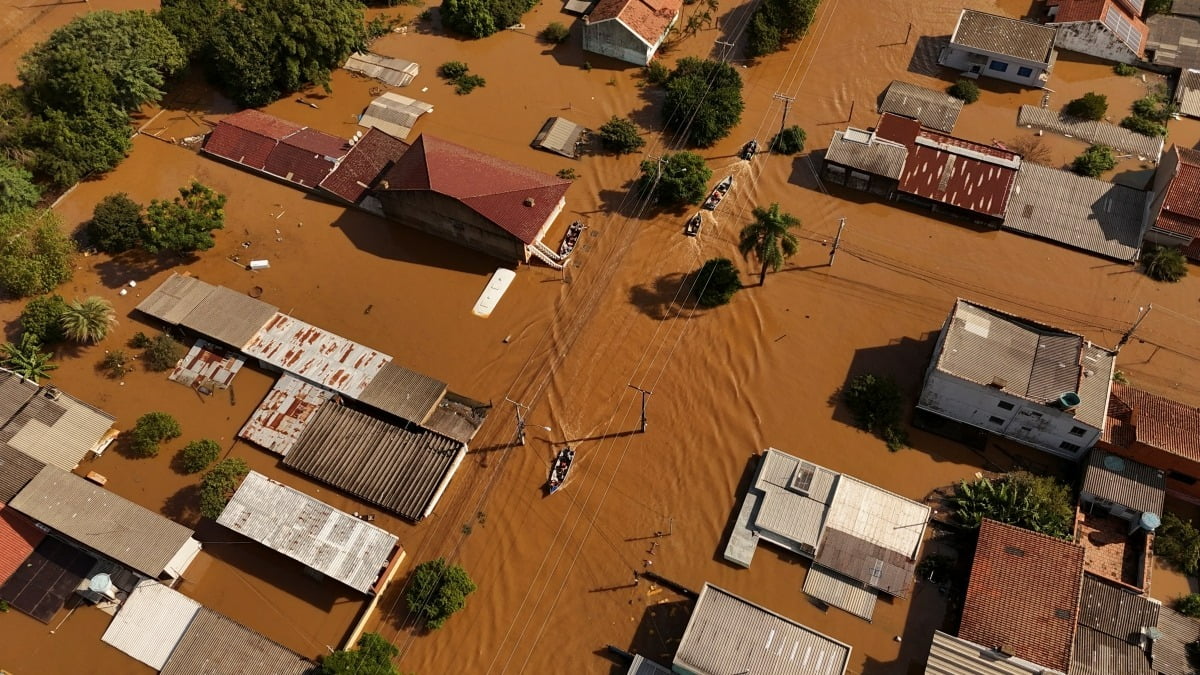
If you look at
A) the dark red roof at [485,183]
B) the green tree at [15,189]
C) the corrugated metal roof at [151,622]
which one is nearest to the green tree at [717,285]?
the dark red roof at [485,183]

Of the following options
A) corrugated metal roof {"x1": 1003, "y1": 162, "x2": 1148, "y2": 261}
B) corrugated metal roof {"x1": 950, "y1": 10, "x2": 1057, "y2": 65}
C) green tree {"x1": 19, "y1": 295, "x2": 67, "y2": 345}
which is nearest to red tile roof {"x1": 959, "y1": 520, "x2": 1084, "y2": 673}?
corrugated metal roof {"x1": 1003, "y1": 162, "x2": 1148, "y2": 261}

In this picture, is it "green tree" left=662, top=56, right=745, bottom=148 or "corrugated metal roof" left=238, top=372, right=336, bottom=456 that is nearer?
"corrugated metal roof" left=238, top=372, right=336, bottom=456

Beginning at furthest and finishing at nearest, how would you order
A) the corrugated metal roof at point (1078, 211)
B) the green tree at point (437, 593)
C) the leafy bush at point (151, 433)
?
the corrugated metal roof at point (1078, 211) → the leafy bush at point (151, 433) → the green tree at point (437, 593)

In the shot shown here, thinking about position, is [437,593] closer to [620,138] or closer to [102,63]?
[620,138]

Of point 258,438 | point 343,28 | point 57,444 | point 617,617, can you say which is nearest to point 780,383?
point 617,617

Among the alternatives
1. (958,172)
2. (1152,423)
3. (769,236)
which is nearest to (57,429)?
(769,236)

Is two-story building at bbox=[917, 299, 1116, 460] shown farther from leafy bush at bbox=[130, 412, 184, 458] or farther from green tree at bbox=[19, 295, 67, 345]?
green tree at bbox=[19, 295, 67, 345]

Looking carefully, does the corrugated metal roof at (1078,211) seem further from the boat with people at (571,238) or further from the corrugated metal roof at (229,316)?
the corrugated metal roof at (229,316)
